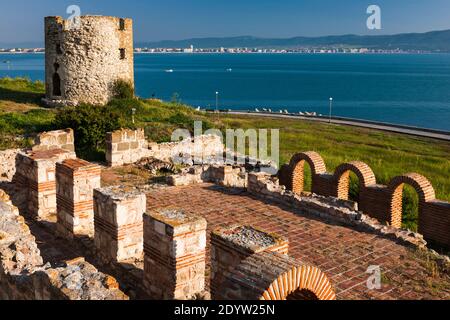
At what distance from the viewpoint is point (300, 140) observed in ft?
109

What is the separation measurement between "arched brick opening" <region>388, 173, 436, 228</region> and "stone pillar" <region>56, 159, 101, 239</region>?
8564 mm

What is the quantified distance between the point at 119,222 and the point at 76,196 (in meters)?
1.50

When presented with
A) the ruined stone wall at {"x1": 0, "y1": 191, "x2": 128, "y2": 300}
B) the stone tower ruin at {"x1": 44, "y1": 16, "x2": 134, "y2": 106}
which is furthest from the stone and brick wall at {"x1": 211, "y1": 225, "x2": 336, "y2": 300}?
the stone tower ruin at {"x1": 44, "y1": 16, "x2": 134, "y2": 106}

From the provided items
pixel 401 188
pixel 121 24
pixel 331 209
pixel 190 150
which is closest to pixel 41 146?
pixel 190 150

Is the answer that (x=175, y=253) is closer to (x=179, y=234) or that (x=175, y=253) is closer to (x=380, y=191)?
(x=179, y=234)

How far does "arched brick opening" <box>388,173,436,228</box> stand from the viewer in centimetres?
1330

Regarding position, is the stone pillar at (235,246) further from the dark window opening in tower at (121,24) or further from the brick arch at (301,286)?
the dark window opening in tower at (121,24)

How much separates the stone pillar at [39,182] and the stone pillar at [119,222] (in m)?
2.23

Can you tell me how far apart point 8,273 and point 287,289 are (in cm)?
375

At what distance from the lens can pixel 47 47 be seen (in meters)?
29.6

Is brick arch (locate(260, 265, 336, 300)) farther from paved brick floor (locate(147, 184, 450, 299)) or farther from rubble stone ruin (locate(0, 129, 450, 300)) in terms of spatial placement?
paved brick floor (locate(147, 184, 450, 299))

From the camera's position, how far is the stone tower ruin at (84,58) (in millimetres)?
28562
